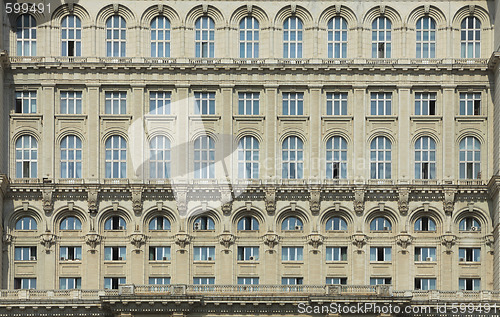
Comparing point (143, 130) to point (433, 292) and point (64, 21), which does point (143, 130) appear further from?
point (433, 292)

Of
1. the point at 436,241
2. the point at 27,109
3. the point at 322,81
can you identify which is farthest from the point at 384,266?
the point at 27,109

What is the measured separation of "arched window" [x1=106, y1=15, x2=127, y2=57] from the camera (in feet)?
489

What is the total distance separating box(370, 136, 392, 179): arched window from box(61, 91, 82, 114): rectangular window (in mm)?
23532

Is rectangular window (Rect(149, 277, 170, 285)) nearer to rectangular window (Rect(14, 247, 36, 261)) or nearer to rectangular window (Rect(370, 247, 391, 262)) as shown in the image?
rectangular window (Rect(14, 247, 36, 261))

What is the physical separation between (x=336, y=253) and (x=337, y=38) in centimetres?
1733

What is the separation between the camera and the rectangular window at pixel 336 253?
147m

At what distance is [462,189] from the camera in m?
147

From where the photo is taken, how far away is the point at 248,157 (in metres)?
148

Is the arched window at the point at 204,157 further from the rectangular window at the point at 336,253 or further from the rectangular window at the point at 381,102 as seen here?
the rectangular window at the point at 381,102

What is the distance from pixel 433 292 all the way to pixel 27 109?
3521cm

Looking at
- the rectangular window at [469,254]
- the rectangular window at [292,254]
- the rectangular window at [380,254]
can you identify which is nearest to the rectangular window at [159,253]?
the rectangular window at [292,254]

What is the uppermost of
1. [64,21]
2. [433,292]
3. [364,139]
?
[64,21]

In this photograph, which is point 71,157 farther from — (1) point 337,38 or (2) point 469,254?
(2) point 469,254

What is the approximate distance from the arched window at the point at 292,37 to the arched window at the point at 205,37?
580 centimetres
